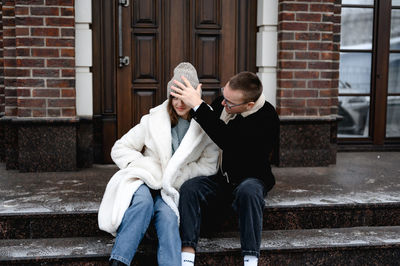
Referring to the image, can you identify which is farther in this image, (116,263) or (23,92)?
(23,92)

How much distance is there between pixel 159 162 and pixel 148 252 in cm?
58

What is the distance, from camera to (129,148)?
318 cm

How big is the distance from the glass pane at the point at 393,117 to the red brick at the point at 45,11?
4.03 m

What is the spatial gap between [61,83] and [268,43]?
208cm

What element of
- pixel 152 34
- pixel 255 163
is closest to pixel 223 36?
pixel 152 34

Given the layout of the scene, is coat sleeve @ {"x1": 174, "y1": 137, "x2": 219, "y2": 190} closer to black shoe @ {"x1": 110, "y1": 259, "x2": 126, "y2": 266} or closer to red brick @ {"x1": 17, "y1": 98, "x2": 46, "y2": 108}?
black shoe @ {"x1": 110, "y1": 259, "x2": 126, "y2": 266}

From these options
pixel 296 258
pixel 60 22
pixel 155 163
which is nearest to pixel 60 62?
pixel 60 22

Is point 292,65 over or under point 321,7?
under

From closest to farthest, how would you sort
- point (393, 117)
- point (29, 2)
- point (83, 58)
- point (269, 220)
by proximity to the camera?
point (269, 220), point (29, 2), point (83, 58), point (393, 117)

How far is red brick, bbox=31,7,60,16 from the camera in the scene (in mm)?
4312

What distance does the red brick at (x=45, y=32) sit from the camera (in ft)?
14.2

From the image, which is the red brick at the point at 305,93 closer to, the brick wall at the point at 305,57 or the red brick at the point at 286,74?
the brick wall at the point at 305,57

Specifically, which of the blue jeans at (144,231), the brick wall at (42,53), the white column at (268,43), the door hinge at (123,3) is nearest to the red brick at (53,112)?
the brick wall at (42,53)

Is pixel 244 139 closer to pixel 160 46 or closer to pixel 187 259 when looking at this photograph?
pixel 187 259
